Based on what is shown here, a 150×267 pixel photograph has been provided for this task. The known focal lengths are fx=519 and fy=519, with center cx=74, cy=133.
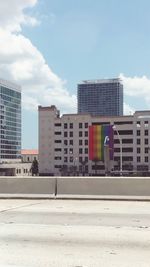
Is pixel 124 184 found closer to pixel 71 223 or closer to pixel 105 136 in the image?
pixel 71 223

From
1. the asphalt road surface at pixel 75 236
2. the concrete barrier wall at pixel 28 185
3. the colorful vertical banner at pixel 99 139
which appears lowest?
the asphalt road surface at pixel 75 236

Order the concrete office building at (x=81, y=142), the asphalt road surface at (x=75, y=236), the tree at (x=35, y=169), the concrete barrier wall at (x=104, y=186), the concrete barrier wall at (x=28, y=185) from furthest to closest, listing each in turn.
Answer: the tree at (x=35, y=169), the concrete office building at (x=81, y=142), the concrete barrier wall at (x=28, y=185), the concrete barrier wall at (x=104, y=186), the asphalt road surface at (x=75, y=236)

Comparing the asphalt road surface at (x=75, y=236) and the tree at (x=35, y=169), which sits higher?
the asphalt road surface at (x=75, y=236)

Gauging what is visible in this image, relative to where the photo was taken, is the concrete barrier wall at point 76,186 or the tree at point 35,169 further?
the tree at point 35,169

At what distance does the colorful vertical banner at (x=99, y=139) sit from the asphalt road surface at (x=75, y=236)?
135m

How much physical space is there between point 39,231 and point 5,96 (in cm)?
18832

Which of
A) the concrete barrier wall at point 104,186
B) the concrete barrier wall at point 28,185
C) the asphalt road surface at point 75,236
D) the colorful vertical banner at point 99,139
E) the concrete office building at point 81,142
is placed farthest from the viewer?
the concrete office building at point 81,142

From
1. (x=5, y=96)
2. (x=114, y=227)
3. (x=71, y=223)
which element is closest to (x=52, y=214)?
Answer: (x=71, y=223)

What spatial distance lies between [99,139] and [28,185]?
433ft

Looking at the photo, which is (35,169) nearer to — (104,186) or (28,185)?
(28,185)

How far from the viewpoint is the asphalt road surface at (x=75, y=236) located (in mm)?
8576

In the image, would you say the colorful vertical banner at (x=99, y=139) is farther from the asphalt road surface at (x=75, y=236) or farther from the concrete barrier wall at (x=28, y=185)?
the asphalt road surface at (x=75, y=236)

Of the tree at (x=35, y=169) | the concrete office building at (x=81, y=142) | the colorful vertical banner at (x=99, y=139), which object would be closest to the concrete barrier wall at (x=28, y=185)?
the colorful vertical banner at (x=99, y=139)

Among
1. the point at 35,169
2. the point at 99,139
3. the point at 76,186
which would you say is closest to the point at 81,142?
the point at 35,169
